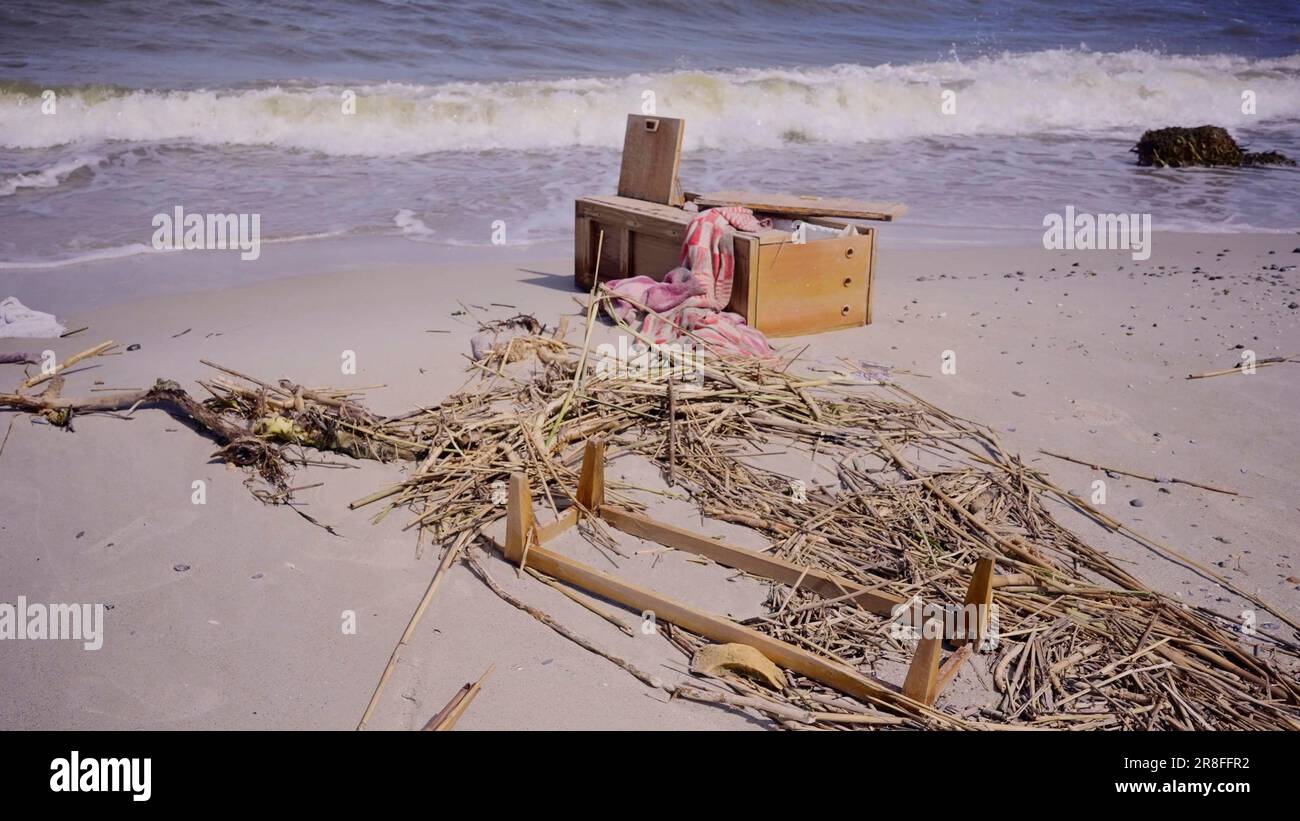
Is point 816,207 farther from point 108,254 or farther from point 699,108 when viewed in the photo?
point 699,108

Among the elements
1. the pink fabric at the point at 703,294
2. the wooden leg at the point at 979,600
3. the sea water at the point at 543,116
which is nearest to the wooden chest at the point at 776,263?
the pink fabric at the point at 703,294

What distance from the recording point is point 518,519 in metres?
3.21

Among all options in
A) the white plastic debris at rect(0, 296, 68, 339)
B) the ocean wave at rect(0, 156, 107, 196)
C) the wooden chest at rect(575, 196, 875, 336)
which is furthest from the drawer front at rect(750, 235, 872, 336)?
the ocean wave at rect(0, 156, 107, 196)

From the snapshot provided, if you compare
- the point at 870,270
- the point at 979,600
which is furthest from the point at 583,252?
the point at 979,600

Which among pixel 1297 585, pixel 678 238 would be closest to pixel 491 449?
pixel 678 238

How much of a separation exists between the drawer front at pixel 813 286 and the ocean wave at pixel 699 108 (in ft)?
22.8

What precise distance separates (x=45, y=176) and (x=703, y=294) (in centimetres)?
704

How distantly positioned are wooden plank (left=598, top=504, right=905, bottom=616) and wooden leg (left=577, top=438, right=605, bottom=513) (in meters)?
0.05

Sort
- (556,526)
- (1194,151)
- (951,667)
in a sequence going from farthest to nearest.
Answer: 1. (1194,151)
2. (556,526)
3. (951,667)

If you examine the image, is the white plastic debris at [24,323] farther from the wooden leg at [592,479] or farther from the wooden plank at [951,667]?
the wooden plank at [951,667]

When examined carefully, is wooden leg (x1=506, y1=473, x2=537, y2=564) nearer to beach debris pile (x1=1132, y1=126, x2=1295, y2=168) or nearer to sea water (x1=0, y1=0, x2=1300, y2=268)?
sea water (x1=0, y1=0, x2=1300, y2=268)

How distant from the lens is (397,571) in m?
3.29

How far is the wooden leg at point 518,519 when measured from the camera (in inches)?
124

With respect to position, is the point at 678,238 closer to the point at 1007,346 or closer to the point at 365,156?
→ the point at 1007,346
